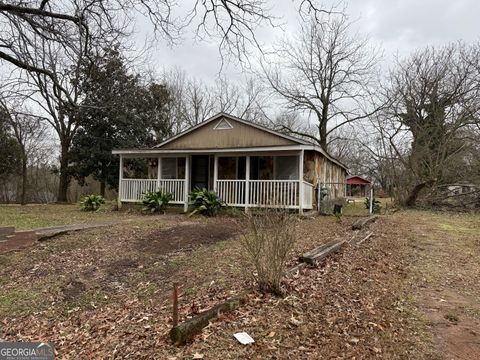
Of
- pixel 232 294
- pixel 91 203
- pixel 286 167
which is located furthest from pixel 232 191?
pixel 232 294

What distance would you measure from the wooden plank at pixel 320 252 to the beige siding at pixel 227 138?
23.0ft

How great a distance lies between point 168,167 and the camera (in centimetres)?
1633

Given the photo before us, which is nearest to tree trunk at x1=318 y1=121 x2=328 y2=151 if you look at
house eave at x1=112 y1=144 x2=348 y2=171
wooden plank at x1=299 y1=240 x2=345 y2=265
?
house eave at x1=112 y1=144 x2=348 y2=171

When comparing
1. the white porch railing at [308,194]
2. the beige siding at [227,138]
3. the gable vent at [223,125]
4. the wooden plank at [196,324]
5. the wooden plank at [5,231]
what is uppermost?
the gable vent at [223,125]

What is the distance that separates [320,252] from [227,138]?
31.3 ft

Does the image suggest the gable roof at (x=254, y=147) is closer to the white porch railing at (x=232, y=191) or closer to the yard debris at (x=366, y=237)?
the white porch railing at (x=232, y=191)

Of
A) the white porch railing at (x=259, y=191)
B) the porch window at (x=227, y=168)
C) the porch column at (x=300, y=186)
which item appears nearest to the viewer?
the porch column at (x=300, y=186)

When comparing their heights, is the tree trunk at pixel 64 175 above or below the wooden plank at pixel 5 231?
above

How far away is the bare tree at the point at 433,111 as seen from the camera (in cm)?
1930

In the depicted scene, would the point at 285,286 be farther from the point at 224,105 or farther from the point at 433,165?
the point at 224,105

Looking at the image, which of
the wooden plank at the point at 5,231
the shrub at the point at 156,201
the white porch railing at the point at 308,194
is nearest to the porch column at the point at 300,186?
the white porch railing at the point at 308,194

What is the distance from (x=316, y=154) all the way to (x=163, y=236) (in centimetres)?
847

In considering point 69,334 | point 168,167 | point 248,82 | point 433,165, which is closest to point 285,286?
point 69,334

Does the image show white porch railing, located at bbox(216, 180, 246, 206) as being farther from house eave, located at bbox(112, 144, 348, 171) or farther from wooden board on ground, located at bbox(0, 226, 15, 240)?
wooden board on ground, located at bbox(0, 226, 15, 240)
